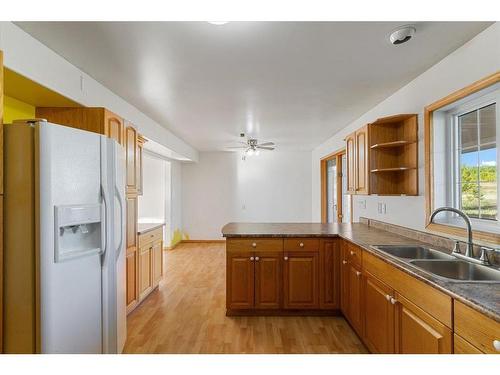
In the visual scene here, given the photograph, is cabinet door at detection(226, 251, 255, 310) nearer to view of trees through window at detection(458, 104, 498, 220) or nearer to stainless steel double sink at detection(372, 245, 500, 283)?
stainless steel double sink at detection(372, 245, 500, 283)

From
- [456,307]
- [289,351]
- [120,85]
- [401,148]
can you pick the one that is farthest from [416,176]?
[120,85]

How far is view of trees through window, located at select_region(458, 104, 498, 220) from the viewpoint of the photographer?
188 centimetres

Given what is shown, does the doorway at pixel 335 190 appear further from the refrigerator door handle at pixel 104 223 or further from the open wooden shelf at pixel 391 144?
the refrigerator door handle at pixel 104 223

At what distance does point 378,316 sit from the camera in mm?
1968

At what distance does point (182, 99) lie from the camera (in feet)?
10.0

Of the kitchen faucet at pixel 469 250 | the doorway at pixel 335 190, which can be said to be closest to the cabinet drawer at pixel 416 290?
the kitchen faucet at pixel 469 250

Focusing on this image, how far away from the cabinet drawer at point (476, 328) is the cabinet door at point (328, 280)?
1.70 m

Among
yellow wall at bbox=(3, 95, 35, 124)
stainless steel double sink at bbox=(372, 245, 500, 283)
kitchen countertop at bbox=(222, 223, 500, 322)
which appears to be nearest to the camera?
kitchen countertop at bbox=(222, 223, 500, 322)

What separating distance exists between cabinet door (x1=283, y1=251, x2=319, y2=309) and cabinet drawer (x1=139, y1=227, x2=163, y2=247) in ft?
5.58

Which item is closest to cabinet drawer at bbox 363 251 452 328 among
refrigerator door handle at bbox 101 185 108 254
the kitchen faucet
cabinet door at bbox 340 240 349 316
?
the kitchen faucet

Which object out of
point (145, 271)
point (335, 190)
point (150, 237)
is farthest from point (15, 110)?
point (335, 190)

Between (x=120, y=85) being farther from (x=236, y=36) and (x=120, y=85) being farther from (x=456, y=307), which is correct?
(x=456, y=307)

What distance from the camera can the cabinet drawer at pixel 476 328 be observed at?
1.02 metres

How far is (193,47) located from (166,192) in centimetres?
478
